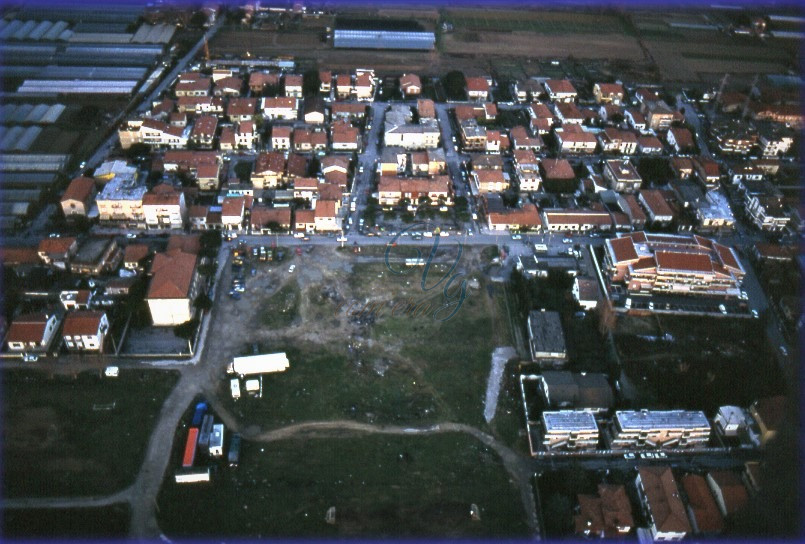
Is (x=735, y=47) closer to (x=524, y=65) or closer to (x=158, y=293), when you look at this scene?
(x=524, y=65)

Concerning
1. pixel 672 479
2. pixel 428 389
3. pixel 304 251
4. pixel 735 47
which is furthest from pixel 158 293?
pixel 735 47

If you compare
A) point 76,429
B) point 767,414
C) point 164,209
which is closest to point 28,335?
point 76,429

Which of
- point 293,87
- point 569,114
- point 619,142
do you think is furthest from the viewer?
point 293,87

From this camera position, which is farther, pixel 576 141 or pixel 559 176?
pixel 576 141

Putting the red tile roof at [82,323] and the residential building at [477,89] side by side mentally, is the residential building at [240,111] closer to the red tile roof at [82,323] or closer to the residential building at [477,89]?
the residential building at [477,89]

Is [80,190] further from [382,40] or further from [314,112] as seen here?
[382,40]

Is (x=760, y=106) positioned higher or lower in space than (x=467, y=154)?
higher

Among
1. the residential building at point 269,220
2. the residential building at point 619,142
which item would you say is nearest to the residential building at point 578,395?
the residential building at point 269,220

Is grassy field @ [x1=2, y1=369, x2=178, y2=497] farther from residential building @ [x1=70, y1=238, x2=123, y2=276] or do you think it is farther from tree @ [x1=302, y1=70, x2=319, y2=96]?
tree @ [x1=302, y1=70, x2=319, y2=96]
